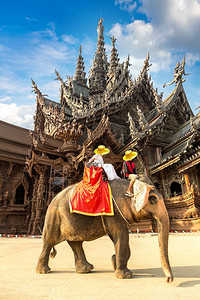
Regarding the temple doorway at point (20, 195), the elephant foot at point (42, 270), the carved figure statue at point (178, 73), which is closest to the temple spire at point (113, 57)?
the carved figure statue at point (178, 73)

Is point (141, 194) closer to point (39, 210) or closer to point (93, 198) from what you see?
point (93, 198)

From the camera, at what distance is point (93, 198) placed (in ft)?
7.55

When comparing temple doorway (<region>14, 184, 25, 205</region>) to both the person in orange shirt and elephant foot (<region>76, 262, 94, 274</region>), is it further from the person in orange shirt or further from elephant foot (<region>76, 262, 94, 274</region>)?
elephant foot (<region>76, 262, 94, 274</region>)

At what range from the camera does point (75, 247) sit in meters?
2.50

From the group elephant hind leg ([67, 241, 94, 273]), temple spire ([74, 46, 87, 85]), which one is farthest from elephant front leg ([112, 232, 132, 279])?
temple spire ([74, 46, 87, 85])

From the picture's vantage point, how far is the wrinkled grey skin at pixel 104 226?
2.05 meters

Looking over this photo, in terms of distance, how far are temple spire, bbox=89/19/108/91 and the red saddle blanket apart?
849 inches

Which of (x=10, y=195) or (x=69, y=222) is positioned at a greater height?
(x=10, y=195)

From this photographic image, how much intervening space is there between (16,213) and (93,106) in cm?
828

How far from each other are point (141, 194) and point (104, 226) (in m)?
0.57

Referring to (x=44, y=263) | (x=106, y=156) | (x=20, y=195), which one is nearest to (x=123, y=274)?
(x=44, y=263)

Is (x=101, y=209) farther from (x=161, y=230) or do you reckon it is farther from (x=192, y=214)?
(x=192, y=214)

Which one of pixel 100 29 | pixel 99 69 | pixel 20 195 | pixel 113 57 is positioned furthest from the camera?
pixel 100 29

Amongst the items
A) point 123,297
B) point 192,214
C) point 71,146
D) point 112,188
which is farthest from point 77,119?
point 123,297
